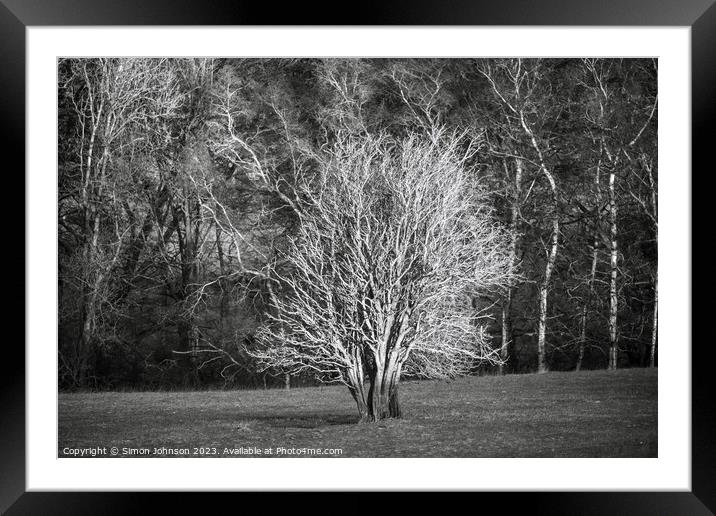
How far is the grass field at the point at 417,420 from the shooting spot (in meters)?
9.27

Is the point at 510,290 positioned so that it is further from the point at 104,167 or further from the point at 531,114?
the point at 104,167

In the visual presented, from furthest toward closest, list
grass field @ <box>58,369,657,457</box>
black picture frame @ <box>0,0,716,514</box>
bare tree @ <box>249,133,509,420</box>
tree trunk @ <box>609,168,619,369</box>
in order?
tree trunk @ <box>609,168,619,369</box>
bare tree @ <box>249,133,509,420</box>
grass field @ <box>58,369,657,457</box>
black picture frame @ <box>0,0,716,514</box>

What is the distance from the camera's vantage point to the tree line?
12.5 meters

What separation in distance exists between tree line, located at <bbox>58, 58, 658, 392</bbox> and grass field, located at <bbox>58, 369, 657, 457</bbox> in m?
0.63

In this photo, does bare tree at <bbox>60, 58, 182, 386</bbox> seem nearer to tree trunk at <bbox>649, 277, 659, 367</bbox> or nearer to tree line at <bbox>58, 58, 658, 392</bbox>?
tree line at <bbox>58, 58, 658, 392</bbox>

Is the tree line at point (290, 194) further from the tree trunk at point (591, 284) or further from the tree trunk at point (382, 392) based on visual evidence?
the tree trunk at point (382, 392)

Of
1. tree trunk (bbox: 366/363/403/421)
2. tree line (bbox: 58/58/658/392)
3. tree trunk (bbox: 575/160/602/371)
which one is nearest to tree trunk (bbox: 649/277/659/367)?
tree line (bbox: 58/58/658/392)

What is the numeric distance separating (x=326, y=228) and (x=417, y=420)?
2739 mm

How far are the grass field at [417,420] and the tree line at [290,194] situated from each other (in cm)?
63

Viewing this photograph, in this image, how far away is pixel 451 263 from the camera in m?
9.67

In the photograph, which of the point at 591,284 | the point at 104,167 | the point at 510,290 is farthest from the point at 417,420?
the point at 104,167
